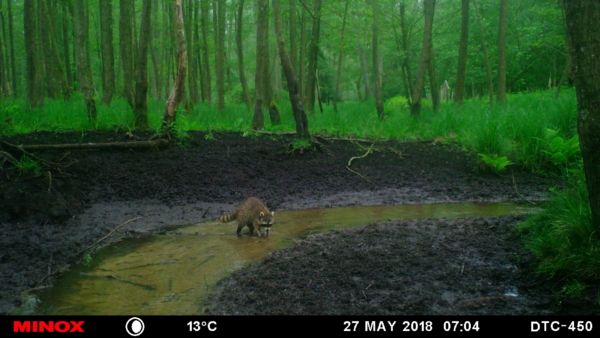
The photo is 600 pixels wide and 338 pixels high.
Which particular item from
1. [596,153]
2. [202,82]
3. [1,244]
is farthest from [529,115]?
[202,82]

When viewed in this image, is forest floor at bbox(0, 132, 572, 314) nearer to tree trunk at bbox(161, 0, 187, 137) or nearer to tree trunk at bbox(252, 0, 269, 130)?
tree trunk at bbox(161, 0, 187, 137)

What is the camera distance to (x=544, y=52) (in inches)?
1212

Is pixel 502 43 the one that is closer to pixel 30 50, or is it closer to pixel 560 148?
pixel 560 148

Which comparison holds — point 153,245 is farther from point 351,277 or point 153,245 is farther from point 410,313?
point 410,313

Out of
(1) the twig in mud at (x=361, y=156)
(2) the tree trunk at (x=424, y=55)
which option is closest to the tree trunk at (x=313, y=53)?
(2) the tree trunk at (x=424, y=55)

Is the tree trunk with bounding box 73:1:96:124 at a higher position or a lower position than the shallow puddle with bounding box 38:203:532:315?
higher

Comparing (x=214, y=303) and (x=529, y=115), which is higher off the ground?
(x=529, y=115)

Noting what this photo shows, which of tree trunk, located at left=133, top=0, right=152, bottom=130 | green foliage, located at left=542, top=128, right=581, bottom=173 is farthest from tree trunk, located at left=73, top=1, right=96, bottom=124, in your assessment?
green foliage, located at left=542, top=128, right=581, bottom=173

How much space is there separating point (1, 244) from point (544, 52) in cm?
3199

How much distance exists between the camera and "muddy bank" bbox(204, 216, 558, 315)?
4.32m

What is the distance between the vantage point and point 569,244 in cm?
462

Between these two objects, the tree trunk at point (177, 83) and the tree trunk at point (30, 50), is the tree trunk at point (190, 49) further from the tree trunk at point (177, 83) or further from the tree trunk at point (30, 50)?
the tree trunk at point (177, 83)
